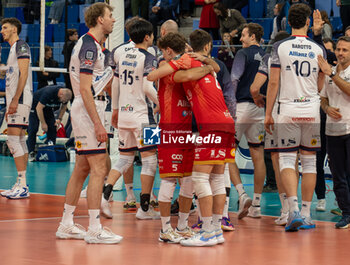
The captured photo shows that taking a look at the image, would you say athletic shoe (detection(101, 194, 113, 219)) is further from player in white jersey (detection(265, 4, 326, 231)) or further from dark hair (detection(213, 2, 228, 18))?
dark hair (detection(213, 2, 228, 18))

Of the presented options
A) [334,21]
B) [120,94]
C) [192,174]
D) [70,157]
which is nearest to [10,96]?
[120,94]

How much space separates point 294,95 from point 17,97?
13.0 ft

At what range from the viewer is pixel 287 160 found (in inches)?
276

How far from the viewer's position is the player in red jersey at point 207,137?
5957 millimetres

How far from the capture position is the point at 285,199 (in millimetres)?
7512

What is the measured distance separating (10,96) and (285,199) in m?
4.10

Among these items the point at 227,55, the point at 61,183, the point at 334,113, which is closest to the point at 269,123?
the point at 334,113

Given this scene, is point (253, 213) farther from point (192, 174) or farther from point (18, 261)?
point (18, 261)

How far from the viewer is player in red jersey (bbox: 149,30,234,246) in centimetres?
596

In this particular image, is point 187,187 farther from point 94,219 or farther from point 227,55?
point 227,55

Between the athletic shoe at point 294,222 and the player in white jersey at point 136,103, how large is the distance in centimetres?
160

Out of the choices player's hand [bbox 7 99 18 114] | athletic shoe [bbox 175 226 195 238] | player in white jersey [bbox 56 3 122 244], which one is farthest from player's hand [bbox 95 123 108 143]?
player's hand [bbox 7 99 18 114]

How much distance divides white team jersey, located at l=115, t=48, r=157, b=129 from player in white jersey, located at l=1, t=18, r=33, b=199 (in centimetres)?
185

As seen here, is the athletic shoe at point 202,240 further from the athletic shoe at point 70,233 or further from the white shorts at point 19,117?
the white shorts at point 19,117
